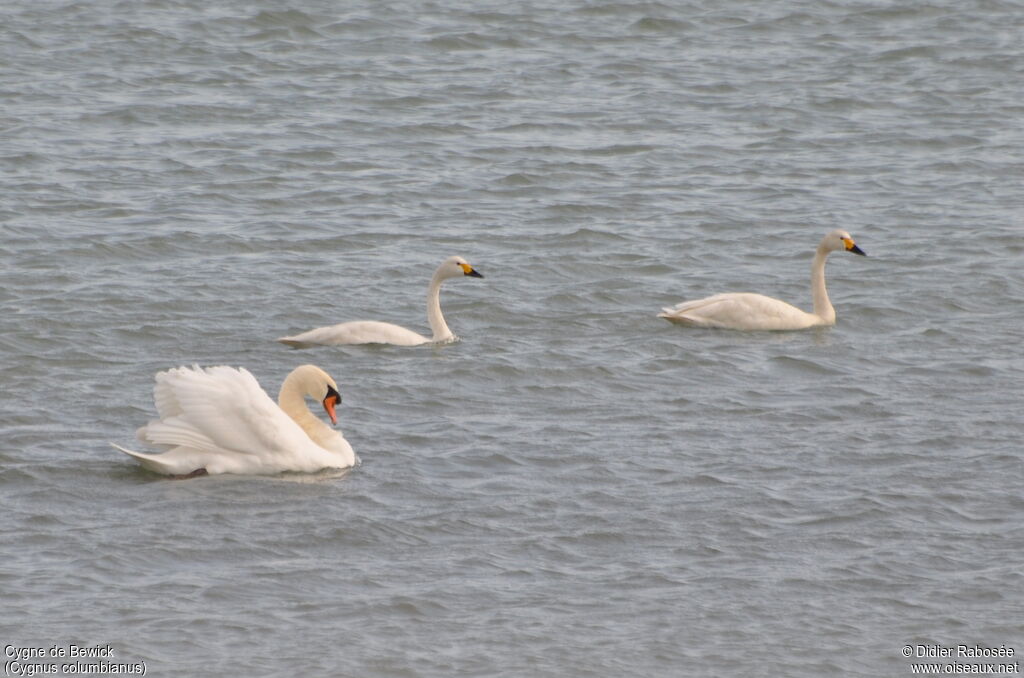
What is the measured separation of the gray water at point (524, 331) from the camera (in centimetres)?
773

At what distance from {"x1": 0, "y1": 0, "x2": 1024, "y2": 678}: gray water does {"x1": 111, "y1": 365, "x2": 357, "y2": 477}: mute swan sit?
0.12 m

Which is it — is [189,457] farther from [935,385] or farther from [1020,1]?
[1020,1]

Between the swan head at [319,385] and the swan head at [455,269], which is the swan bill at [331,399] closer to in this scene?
the swan head at [319,385]

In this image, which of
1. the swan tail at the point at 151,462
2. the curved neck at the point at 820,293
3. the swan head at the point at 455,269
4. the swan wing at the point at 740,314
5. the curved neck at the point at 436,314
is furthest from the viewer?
the curved neck at the point at 820,293

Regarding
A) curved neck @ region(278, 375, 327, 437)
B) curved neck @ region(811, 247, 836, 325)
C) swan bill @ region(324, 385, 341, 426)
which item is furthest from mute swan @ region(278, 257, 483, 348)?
curved neck @ region(811, 247, 836, 325)

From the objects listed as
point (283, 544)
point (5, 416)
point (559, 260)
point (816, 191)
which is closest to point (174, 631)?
point (283, 544)

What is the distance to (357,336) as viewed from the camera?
495 inches

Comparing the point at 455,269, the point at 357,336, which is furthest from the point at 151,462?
the point at 455,269

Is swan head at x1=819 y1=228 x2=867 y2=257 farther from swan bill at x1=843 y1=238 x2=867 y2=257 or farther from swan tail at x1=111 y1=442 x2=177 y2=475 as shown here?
swan tail at x1=111 y1=442 x2=177 y2=475

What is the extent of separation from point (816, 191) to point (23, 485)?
10491mm

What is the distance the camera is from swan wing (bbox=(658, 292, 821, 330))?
43.5 ft

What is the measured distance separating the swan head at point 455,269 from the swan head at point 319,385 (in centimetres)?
338

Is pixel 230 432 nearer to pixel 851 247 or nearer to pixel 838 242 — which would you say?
pixel 838 242

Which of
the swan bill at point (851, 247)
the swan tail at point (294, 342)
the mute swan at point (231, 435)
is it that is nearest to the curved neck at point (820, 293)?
the swan bill at point (851, 247)
